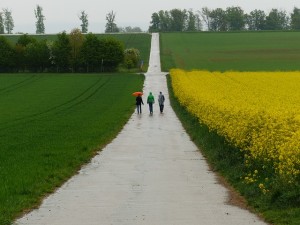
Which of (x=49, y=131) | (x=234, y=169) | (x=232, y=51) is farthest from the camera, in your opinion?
(x=232, y=51)

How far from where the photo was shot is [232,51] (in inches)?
4685

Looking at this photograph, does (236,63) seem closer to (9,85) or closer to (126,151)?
(9,85)

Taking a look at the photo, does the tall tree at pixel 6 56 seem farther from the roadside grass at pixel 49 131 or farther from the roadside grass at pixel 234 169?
the roadside grass at pixel 234 169

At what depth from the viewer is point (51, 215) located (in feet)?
35.5

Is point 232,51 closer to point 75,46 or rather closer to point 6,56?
point 75,46

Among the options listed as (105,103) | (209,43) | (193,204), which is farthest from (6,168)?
(209,43)

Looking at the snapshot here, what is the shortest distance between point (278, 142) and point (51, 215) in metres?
5.54

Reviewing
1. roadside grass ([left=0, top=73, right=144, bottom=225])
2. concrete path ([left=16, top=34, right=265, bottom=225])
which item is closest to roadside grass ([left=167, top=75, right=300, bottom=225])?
concrete path ([left=16, top=34, right=265, bottom=225])

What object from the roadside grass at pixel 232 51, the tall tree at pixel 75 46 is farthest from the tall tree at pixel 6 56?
the roadside grass at pixel 232 51

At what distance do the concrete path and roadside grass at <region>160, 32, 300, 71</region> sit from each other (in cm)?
6941

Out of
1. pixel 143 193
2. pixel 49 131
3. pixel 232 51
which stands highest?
pixel 143 193

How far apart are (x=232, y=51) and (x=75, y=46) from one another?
36.9 meters

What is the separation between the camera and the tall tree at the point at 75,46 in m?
97.0

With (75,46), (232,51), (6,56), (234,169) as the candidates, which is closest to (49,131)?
(234,169)
